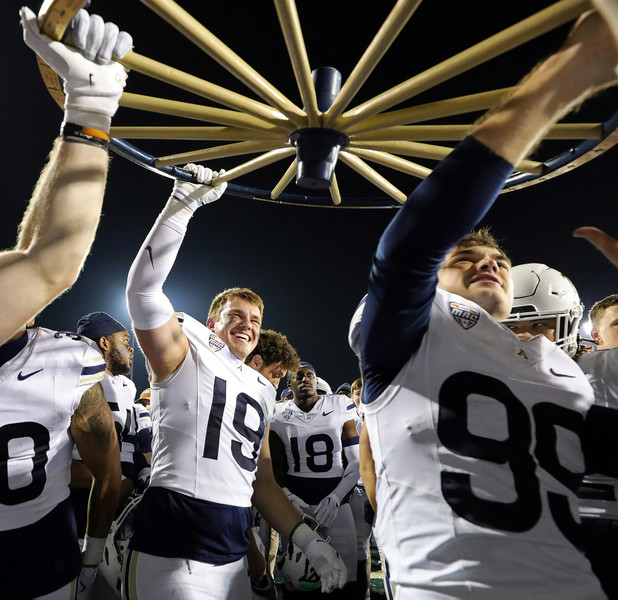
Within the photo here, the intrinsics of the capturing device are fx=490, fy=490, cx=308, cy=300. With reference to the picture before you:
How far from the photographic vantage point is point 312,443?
4.25 metres

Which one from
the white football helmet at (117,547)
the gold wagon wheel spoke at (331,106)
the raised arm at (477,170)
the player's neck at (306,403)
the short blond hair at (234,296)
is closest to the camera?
the raised arm at (477,170)

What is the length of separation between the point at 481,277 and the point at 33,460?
1634 millimetres

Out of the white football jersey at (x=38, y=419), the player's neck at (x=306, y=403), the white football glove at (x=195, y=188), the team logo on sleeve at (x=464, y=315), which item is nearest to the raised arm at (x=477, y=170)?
the team logo on sleeve at (x=464, y=315)

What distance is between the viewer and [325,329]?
15.3 meters

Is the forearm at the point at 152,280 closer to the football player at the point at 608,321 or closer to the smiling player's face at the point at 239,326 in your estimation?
the smiling player's face at the point at 239,326

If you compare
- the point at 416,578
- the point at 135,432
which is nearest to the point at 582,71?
the point at 416,578

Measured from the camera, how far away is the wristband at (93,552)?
2266 mm

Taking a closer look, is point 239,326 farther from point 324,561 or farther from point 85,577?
point 85,577

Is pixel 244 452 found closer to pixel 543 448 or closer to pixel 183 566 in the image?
pixel 183 566

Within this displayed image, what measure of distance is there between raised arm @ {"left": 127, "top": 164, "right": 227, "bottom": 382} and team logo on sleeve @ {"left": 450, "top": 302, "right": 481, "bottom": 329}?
47.2 inches

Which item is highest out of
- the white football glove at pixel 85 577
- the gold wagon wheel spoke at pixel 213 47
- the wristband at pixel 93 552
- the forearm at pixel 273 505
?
the gold wagon wheel spoke at pixel 213 47

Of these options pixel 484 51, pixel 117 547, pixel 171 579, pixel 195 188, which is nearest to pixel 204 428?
pixel 171 579

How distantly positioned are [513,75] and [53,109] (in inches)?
279

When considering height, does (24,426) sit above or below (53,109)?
below
